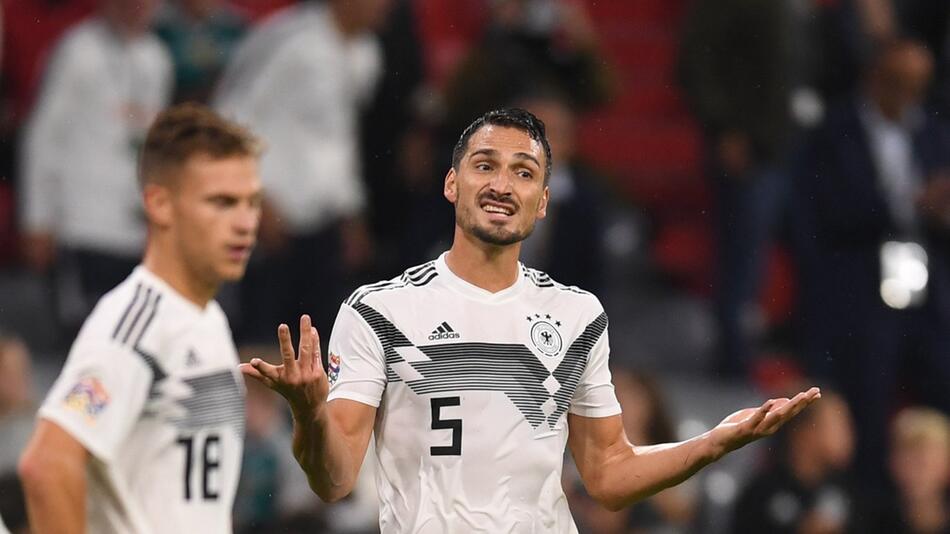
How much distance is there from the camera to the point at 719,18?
962 cm

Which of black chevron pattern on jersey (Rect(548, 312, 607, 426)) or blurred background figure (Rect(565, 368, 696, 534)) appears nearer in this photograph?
black chevron pattern on jersey (Rect(548, 312, 607, 426))

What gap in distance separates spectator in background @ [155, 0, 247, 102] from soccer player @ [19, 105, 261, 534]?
3.77 meters

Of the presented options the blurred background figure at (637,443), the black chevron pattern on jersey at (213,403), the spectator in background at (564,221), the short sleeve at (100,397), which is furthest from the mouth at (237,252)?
the spectator in background at (564,221)

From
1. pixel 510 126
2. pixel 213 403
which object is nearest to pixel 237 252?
pixel 213 403

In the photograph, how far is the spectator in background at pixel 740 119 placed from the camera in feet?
31.7

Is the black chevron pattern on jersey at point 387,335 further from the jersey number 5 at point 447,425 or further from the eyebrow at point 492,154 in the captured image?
the eyebrow at point 492,154

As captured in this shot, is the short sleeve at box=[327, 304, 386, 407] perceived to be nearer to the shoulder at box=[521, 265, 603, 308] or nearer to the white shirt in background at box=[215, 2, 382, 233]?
the shoulder at box=[521, 265, 603, 308]

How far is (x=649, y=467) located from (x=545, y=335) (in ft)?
1.38

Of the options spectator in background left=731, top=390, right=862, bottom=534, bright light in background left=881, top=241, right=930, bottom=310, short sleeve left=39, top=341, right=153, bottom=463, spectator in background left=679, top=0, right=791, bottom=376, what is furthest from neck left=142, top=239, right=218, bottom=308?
bright light in background left=881, top=241, right=930, bottom=310

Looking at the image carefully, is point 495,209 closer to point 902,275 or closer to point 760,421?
point 760,421

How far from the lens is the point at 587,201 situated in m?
9.26

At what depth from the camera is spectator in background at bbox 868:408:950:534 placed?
30.3 feet

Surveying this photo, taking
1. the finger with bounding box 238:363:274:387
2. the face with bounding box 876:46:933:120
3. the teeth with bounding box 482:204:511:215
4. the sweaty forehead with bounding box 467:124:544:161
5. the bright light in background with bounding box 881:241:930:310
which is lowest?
the finger with bounding box 238:363:274:387

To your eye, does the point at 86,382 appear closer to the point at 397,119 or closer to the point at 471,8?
the point at 397,119
